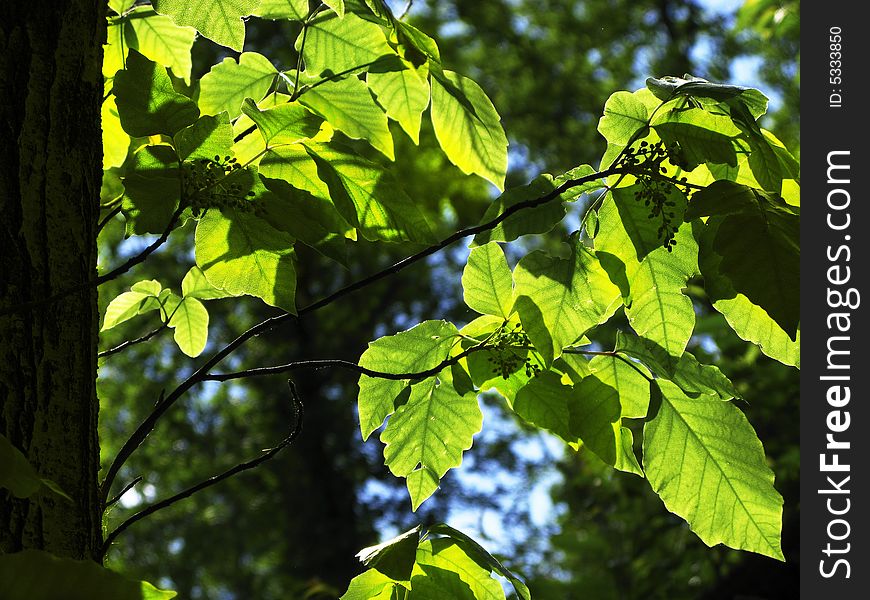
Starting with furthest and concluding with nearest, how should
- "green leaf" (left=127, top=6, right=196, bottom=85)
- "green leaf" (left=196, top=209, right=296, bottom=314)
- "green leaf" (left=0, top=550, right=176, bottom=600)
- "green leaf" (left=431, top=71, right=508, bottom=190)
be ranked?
1. "green leaf" (left=127, top=6, right=196, bottom=85)
2. "green leaf" (left=431, top=71, right=508, bottom=190)
3. "green leaf" (left=196, top=209, right=296, bottom=314)
4. "green leaf" (left=0, top=550, right=176, bottom=600)

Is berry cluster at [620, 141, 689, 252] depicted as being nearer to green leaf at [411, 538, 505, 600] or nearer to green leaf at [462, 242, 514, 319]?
green leaf at [462, 242, 514, 319]

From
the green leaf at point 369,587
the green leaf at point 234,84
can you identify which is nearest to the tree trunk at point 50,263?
the green leaf at point 234,84

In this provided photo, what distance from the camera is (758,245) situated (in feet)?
1.81

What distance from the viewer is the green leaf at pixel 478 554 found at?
650mm

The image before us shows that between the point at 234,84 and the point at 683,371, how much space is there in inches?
17.7

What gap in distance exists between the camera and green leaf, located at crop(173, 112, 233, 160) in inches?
23.4

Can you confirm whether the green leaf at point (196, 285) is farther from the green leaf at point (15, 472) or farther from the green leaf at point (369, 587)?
the green leaf at point (15, 472)

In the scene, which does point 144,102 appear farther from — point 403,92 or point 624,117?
point 624,117

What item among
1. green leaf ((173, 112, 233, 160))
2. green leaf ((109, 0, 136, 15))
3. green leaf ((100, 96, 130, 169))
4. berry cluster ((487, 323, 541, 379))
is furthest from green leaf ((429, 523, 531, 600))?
green leaf ((109, 0, 136, 15))

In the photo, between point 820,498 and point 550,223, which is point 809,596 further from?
point 550,223

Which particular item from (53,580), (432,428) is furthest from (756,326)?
(53,580)

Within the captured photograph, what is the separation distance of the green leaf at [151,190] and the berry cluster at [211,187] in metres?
0.01

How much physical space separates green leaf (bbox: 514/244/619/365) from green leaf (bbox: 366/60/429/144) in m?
0.17

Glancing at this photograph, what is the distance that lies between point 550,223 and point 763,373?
261cm
